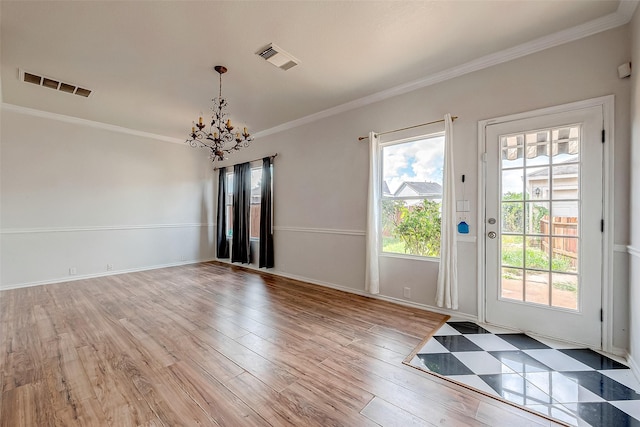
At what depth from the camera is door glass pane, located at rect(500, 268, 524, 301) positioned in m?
2.74

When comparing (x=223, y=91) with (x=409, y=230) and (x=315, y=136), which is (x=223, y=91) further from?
(x=409, y=230)

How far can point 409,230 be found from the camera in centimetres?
357

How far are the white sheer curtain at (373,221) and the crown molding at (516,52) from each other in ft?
2.02

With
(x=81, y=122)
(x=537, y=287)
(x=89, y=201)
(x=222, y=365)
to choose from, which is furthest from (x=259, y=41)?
(x=89, y=201)

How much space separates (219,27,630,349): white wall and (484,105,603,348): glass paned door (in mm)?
139

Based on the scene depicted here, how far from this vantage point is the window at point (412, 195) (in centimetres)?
337

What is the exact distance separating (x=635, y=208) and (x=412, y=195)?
6.29 feet

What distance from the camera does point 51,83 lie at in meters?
3.48

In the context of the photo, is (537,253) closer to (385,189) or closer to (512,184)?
(512,184)

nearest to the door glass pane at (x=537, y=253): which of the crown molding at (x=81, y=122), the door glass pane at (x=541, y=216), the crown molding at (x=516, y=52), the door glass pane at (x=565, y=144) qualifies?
the door glass pane at (x=541, y=216)

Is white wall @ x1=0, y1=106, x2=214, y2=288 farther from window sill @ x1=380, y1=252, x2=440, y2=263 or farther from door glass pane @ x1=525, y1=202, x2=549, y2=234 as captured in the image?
door glass pane @ x1=525, y1=202, x2=549, y2=234

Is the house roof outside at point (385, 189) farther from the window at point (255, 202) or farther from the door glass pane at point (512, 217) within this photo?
the window at point (255, 202)

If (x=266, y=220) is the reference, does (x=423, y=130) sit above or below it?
above

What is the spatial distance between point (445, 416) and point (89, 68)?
470 centimetres
